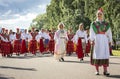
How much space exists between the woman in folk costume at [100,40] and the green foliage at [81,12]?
112ft

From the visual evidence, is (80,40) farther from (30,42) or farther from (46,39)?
(46,39)

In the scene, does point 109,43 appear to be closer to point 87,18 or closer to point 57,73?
point 57,73

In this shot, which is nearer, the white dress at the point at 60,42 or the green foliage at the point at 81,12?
the white dress at the point at 60,42

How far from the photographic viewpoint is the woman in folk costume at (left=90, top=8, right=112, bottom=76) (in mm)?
14617

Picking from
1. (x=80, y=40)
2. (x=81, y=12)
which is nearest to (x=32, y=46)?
(x=80, y=40)

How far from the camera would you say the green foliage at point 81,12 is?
50.0m

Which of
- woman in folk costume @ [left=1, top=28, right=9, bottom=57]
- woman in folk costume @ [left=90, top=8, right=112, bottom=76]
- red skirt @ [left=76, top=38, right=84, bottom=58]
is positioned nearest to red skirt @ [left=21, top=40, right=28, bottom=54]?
woman in folk costume @ [left=1, top=28, right=9, bottom=57]

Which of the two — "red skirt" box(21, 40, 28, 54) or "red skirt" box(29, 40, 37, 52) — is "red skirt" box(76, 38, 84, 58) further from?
"red skirt" box(21, 40, 28, 54)

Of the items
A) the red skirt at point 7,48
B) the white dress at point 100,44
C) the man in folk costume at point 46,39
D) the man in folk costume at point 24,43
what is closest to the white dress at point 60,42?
the red skirt at point 7,48

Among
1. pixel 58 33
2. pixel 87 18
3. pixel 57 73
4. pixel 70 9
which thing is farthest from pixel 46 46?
pixel 70 9

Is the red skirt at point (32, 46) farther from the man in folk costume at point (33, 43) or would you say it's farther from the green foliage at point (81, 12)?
the green foliage at point (81, 12)

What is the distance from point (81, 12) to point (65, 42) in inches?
1641

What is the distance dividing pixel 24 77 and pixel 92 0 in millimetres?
43363

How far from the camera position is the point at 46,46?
3462 centimetres
